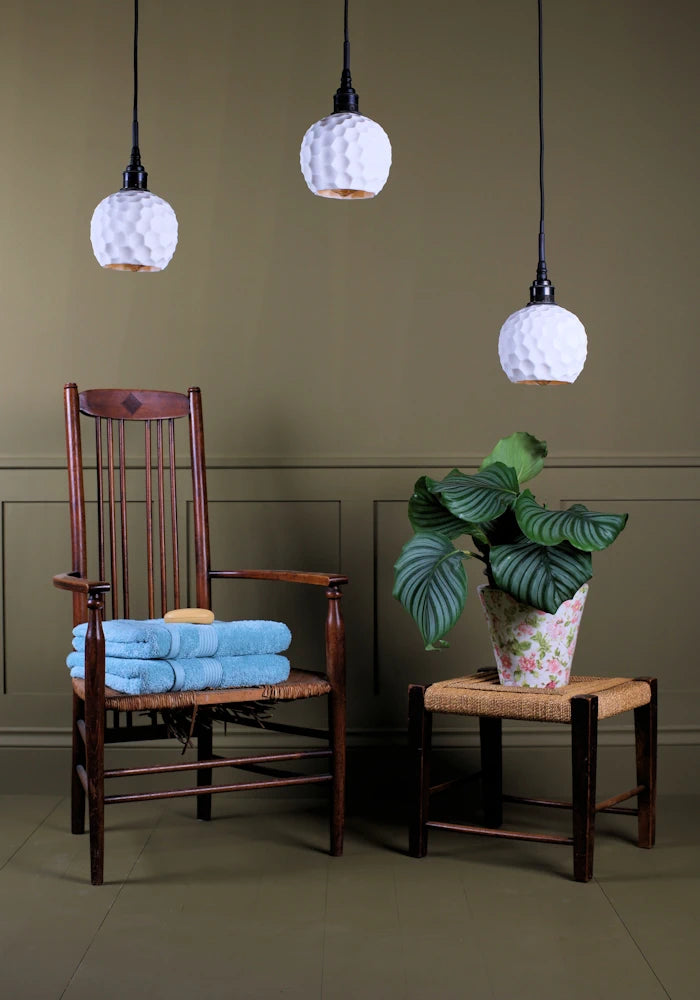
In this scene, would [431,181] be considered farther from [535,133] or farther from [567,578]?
[567,578]

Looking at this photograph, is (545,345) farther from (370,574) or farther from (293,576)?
(370,574)

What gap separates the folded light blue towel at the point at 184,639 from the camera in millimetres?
2152

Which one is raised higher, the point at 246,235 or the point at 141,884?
the point at 246,235

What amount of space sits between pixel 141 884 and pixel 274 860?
0.31m

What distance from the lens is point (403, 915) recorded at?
200 centimetres

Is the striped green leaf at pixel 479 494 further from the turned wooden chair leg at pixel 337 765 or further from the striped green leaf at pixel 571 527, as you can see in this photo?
the turned wooden chair leg at pixel 337 765

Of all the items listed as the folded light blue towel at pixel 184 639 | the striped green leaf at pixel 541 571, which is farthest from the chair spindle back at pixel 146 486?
the striped green leaf at pixel 541 571

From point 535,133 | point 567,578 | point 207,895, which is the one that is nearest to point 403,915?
point 207,895

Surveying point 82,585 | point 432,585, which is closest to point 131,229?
point 82,585

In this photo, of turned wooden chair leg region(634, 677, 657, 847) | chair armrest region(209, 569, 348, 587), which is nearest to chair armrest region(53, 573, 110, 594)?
chair armrest region(209, 569, 348, 587)

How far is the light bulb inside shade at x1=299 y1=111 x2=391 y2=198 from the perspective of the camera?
1.73 m

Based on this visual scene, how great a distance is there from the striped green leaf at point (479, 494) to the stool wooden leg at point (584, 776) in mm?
423

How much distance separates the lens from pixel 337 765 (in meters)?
2.34

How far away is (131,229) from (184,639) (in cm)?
84
